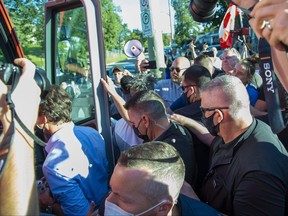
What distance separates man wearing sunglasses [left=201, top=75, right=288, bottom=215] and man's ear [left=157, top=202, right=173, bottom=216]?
474 millimetres

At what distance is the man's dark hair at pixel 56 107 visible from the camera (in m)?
2.48

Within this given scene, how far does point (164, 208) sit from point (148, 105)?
1.22m

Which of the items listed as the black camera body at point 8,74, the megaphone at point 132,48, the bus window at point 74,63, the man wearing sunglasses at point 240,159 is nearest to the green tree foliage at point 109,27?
the megaphone at point 132,48

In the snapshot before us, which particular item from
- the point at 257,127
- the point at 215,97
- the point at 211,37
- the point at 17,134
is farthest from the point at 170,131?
the point at 211,37

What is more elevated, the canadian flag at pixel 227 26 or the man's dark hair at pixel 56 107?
the canadian flag at pixel 227 26

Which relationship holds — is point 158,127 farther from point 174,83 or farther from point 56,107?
point 174,83

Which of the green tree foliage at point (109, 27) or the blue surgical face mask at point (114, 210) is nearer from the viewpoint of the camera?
the blue surgical face mask at point (114, 210)

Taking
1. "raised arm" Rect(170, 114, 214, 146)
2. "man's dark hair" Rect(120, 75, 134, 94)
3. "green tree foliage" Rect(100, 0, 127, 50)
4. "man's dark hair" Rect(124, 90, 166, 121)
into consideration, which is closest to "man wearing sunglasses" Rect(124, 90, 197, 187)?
"man's dark hair" Rect(124, 90, 166, 121)

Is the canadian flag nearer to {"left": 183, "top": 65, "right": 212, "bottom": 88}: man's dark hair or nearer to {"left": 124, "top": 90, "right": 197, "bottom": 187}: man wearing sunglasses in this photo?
{"left": 183, "top": 65, "right": 212, "bottom": 88}: man's dark hair

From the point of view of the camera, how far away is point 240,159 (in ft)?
6.50

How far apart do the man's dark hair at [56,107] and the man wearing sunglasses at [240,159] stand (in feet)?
3.39

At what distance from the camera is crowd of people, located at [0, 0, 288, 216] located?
3.82ft

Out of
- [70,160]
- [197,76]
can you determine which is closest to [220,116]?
[70,160]

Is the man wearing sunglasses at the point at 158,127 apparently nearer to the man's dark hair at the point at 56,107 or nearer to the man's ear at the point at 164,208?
the man's dark hair at the point at 56,107
